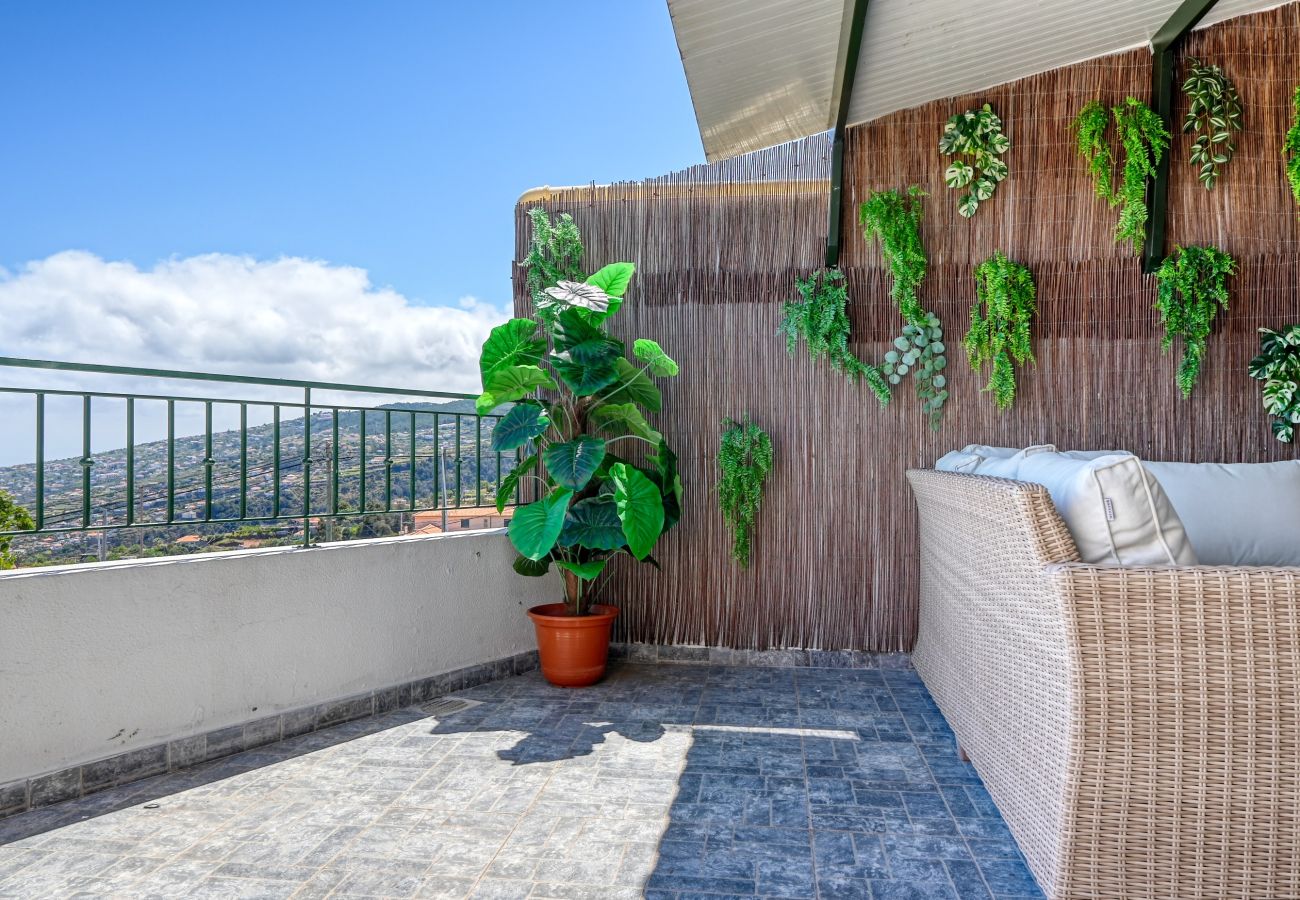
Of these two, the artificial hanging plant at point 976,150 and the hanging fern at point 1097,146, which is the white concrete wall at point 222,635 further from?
the hanging fern at point 1097,146

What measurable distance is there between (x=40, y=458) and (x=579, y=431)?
1.92m

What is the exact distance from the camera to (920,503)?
10.7ft

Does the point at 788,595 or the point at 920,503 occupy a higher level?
the point at 920,503

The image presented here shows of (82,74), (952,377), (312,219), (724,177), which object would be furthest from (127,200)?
(952,377)

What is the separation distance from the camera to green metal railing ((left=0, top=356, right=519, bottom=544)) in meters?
2.40

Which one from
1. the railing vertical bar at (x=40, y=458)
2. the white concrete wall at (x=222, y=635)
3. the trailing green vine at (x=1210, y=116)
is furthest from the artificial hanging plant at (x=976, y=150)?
the railing vertical bar at (x=40, y=458)

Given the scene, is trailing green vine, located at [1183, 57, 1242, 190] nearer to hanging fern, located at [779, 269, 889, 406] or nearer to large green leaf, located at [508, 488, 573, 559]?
hanging fern, located at [779, 269, 889, 406]

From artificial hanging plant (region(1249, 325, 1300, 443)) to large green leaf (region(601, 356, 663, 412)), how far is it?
9.01ft

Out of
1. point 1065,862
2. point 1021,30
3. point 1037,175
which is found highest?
point 1021,30

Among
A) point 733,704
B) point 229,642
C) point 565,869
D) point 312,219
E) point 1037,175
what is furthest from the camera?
point 312,219

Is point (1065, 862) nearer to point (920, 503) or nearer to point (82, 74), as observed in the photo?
point (920, 503)

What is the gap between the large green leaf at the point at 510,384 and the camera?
3191 millimetres

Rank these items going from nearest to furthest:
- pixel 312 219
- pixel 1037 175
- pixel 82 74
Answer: pixel 1037 175, pixel 82 74, pixel 312 219

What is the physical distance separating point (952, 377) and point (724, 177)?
1495 millimetres
